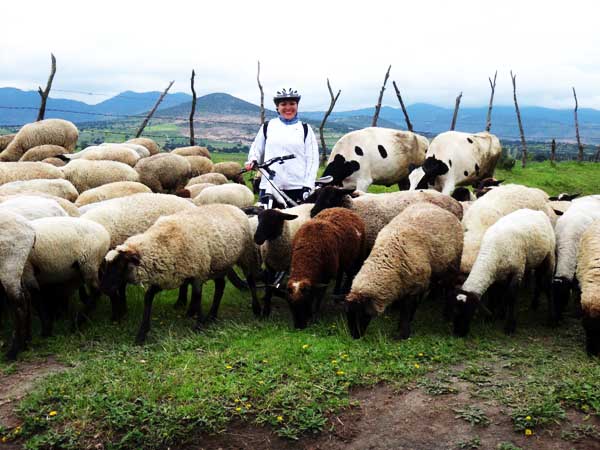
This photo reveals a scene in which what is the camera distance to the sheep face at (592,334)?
6.05 meters

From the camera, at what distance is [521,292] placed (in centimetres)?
912

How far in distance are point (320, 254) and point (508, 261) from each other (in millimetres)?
2491

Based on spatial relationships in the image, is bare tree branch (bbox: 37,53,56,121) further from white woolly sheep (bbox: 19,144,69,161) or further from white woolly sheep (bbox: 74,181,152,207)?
white woolly sheep (bbox: 74,181,152,207)

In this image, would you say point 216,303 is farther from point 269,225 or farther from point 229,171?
point 229,171

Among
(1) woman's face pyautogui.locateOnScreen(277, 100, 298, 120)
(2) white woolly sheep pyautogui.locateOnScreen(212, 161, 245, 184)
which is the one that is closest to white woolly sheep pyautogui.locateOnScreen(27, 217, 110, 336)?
(1) woman's face pyautogui.locateOnScreen(277, 100, 298, 120)

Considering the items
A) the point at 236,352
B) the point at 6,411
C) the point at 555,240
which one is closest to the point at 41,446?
the point at 6,411

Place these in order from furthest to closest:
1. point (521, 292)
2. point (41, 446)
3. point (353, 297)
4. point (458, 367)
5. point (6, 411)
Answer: point (521, 292) < point (353, 297) < point (458, 367) < point (6, 411) < point (41, 446)

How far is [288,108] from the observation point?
9.12 m

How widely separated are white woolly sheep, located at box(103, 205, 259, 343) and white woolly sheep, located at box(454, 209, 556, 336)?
3.05 meters

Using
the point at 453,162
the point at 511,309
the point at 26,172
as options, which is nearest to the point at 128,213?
the point at 26,172

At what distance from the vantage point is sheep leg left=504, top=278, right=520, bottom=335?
7.16 m

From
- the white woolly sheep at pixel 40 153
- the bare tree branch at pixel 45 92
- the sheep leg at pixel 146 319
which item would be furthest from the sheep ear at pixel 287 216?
the bare tree branch at pixel 45 92

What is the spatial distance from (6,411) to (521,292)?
764cm

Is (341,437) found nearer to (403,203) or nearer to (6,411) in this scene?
(6,411)
